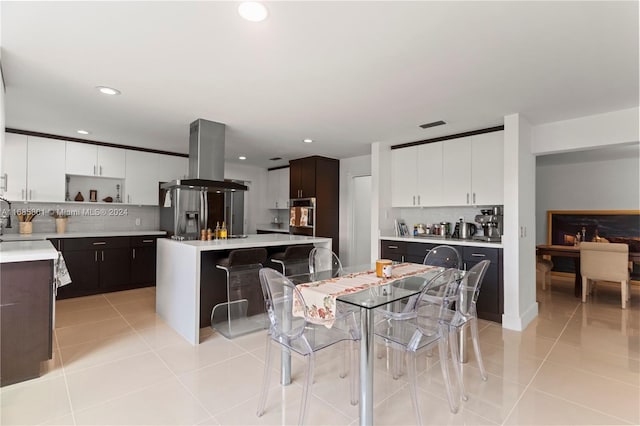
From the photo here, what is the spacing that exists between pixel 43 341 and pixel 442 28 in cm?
351

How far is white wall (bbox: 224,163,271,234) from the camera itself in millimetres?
6846

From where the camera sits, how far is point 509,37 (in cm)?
196

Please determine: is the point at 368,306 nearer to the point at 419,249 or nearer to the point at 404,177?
the point at 419,249

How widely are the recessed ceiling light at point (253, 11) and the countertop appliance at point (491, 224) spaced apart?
3573 millimetres

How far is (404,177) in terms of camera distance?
16.0 ft

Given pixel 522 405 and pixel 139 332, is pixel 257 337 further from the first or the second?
pixel 522 405

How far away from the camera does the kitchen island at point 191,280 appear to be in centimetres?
297

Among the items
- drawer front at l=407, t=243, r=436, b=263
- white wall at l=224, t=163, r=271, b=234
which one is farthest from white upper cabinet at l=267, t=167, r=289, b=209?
drawer front at l=407, t=243, r=436, b=263

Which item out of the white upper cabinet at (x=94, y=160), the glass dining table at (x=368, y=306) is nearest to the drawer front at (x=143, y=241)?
the white upper cabinet at (x=94, y=160)

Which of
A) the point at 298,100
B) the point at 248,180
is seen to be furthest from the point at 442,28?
the point at 248,180

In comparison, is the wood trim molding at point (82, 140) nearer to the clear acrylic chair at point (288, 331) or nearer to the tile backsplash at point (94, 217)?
the tile backsplash at point (94, 217)

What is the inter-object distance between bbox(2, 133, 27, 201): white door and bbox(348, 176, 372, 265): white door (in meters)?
5.05

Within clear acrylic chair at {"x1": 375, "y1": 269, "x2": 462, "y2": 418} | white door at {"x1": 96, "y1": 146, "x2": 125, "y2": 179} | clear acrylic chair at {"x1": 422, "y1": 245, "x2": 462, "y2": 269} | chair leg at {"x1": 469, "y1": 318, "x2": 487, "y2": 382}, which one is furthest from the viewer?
white door at {"x1": 96, "y1": 146, "x2": 125, "y2": 179}

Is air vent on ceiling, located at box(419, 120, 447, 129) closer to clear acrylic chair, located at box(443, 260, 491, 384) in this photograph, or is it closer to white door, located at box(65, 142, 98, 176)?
clear acrylic chair, located at box(443, 260, 491, 384)
